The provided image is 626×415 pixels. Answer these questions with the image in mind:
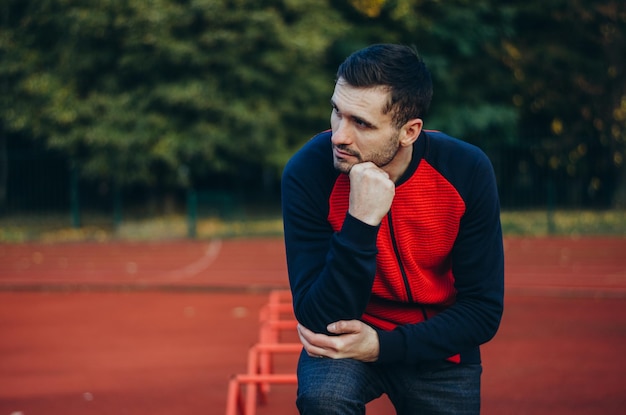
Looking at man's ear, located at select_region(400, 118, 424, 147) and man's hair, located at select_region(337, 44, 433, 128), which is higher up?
man's hair, located at select_region(337, 44, 433, 128)

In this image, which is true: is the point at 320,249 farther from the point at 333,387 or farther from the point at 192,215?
the point at 192,215

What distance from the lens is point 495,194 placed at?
2932mm

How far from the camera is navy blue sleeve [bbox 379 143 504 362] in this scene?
9.30ft

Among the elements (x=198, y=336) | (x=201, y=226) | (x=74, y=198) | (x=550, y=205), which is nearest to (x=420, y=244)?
(x=198, y=336)

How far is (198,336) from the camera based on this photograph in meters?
7.75

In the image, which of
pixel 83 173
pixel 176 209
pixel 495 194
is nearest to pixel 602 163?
pixel 176 209

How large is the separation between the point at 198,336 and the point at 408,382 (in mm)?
4997

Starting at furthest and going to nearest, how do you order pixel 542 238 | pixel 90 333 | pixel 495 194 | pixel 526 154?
pixel 526 154 → pixel 542 238 → pixel 90 333 → pixel 495 194

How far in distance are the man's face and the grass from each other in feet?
52.1

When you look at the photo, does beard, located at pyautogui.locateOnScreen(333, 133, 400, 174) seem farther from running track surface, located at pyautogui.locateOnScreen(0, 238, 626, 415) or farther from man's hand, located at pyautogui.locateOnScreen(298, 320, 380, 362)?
running track surface, located at pyautogui.locateOnScreen(0, 238, 626, 415)

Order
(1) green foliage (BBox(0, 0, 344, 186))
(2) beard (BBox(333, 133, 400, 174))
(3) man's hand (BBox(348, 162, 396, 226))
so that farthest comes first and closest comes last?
(1) green foliage (BBox(0, 0, 344, 186)) → (2) beard (BBox(333, 133, 400, 174)) → (3) man's hand (BBox(348, 162, 396, 226))

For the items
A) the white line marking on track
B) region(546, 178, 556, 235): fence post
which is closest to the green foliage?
the white line marking on track

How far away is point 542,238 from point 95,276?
29.6 feet

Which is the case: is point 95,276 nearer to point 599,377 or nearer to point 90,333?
point 90,333
